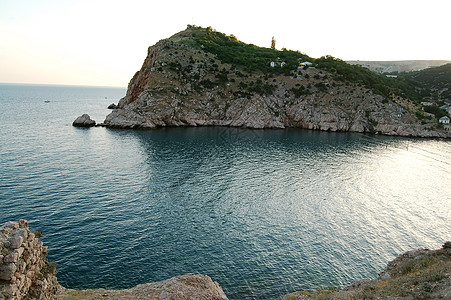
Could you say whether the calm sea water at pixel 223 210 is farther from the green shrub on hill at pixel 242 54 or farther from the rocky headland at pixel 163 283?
the green shrub on hill at pixel 242 54

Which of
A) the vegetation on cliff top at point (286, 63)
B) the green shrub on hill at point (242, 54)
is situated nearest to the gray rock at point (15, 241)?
the green shrub on hill at point (242, 54)

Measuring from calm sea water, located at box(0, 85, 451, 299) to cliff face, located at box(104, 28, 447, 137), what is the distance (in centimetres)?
3567

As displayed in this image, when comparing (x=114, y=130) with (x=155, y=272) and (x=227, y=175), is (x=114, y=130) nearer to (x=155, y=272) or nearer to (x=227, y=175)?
(x=227, y=175)

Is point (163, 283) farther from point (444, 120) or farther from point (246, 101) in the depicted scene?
point (444, 120)

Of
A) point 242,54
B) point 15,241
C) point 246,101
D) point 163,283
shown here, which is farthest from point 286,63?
point 15,241

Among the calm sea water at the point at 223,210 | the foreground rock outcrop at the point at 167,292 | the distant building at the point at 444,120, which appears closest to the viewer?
the foreground rock outcrop at the point at 167,292

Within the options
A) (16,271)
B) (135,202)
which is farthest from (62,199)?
(16,271)

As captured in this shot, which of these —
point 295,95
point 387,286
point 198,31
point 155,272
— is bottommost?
point 155,272

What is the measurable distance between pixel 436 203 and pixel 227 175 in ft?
116

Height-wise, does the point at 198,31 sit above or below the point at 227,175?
above

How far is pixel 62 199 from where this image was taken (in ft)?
130

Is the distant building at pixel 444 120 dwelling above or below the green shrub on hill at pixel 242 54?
below

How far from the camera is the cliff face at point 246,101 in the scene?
111 meters

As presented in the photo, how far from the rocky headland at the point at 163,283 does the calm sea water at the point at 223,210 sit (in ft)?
12.2
